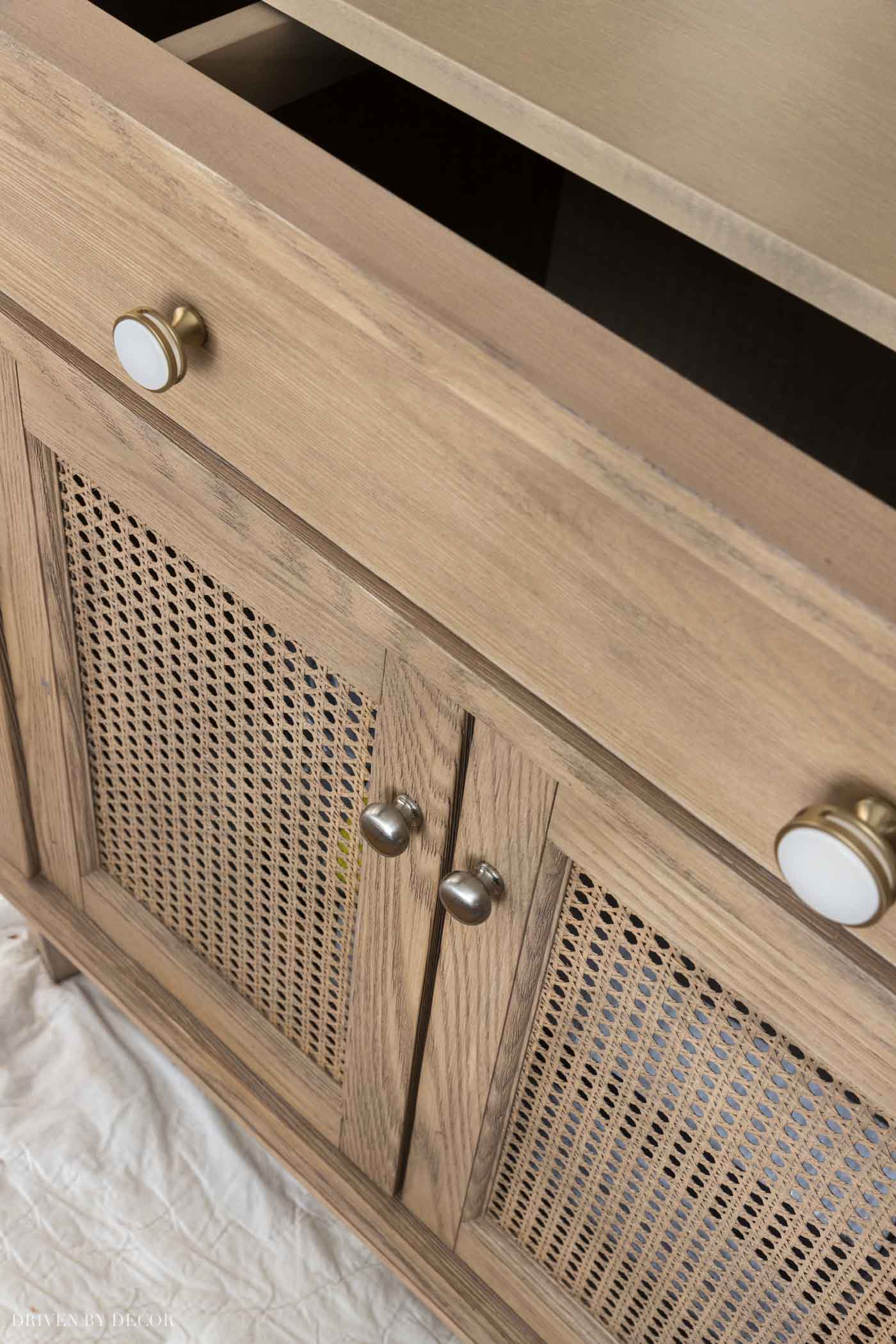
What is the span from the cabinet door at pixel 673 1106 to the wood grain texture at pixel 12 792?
281 mm

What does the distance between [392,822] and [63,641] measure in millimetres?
213

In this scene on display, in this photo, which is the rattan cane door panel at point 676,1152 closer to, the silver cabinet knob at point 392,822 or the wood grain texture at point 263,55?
the silver cabinet knob at point 392,822

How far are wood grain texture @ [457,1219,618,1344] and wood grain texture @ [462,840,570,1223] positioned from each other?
0.01 m

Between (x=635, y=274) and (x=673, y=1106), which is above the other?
(x=635, y=274)

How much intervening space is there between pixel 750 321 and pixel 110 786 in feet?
1.27

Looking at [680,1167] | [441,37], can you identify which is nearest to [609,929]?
[680,1167]

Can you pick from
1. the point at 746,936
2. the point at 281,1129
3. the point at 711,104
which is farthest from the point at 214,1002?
the point at 711,104

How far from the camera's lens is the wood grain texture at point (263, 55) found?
459 mm

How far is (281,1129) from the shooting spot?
0.73 metres

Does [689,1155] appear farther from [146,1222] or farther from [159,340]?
[146,1222]

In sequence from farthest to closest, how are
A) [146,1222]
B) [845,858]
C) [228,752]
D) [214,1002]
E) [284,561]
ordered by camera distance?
1. [146,1222]
2. [214,1002]
3. [228,752]
4. [284,561]
5. [845,858]

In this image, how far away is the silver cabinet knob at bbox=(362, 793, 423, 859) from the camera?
0.50 m

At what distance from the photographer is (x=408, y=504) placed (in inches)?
16.1

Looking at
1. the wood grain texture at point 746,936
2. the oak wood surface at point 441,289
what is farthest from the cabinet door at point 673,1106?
the oak wood surface at point 441,289
